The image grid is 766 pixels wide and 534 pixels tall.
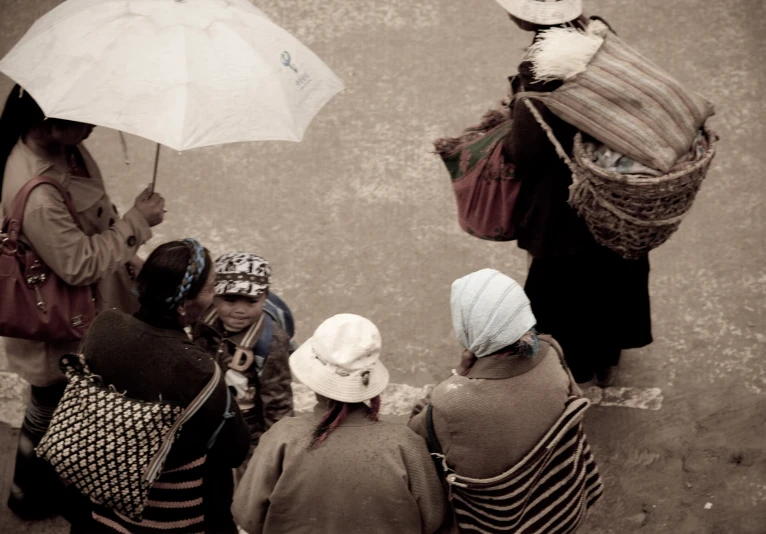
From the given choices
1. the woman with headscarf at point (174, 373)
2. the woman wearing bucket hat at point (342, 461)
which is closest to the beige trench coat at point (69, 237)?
the woman with headscarf at point (174, 373)

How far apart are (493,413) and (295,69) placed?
4.81 feet

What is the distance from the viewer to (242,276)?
3.30 meters

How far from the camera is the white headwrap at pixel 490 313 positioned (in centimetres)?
276

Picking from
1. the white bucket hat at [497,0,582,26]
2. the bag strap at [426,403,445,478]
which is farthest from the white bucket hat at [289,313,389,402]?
the white bucket hat at [497,0,582,26]

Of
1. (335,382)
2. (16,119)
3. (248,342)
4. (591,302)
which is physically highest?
(16,119)

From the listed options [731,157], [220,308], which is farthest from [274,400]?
[731,157]

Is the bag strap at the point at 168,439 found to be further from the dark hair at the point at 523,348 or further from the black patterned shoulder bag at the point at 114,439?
the dark hair at the point at 523,348

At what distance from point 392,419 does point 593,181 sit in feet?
5.05

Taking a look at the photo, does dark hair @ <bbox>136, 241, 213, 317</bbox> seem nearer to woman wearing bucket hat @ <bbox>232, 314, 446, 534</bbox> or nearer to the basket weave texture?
woman wearing bucket hat @ <bbox>232, 314, 446, 534</bbox>

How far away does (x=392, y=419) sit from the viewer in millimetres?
4305

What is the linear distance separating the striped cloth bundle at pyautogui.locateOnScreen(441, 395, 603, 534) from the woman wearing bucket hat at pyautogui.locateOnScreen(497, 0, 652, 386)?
104 centimetres

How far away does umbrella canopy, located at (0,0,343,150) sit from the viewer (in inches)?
119

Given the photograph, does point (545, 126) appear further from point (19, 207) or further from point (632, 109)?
point (19, 207)

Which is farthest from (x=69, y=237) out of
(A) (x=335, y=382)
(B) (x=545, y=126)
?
(B) (x=545, y=126)
